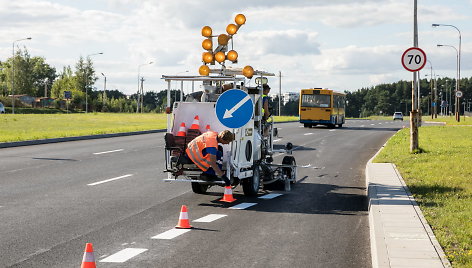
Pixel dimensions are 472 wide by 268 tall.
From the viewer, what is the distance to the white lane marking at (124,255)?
7.38 meters

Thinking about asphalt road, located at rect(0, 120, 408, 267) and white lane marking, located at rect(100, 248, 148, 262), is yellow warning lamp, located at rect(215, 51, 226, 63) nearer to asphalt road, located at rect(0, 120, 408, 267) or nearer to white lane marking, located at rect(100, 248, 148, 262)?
asphalt road, located at rect(0, 120, 408, 267)

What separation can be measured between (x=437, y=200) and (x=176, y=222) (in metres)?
4.45

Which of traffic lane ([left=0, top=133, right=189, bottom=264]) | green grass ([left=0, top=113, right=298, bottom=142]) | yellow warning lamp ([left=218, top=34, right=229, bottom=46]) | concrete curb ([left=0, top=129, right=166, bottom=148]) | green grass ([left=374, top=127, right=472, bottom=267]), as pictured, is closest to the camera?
green grass ([left=374, top=127, right=472, bottom=267])

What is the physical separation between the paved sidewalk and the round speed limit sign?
712 cm

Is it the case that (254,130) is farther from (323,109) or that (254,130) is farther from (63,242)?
(323,109)

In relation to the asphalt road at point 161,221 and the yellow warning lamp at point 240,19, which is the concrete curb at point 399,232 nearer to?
the asphalt road at point 161,221

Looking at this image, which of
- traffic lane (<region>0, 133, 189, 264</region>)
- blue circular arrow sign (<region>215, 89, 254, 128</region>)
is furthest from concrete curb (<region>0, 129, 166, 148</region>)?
blue circular arrow sign (<region>215, 89, 254, 128</region>)

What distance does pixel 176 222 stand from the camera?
391 inches

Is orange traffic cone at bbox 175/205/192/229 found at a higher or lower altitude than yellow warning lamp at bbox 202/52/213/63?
lower

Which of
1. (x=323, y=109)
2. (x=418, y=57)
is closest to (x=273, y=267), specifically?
(x=418, y=57)

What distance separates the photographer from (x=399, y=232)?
8320 mm

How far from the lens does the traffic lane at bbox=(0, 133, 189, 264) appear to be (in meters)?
8.68

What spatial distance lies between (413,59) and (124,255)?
1389cm

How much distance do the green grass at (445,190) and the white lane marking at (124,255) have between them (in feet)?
11.1
